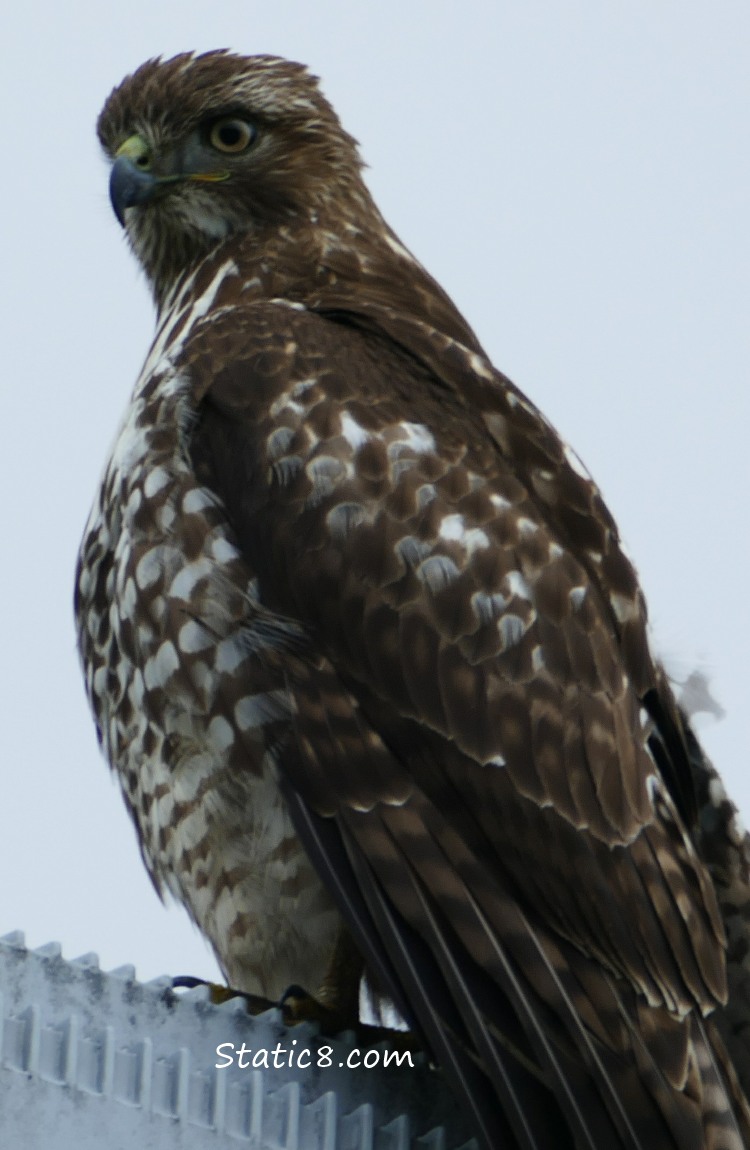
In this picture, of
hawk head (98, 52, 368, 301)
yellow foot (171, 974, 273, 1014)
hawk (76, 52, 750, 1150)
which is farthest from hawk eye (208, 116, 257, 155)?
yellow foot (171, 974, 273, 1014)

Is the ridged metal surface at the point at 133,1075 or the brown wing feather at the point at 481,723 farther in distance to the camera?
the brown wing feather at the point at 481,723

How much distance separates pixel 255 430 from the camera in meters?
3.77

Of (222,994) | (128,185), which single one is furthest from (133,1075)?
(128,185)

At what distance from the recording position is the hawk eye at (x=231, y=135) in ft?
15.8

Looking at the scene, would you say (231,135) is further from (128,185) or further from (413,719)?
(413,719)

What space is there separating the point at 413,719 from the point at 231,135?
6.36ft

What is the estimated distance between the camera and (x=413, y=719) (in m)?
3.56

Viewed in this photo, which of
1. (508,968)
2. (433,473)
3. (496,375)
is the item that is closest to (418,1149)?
(508,968)

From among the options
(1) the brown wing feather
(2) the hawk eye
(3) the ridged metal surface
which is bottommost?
(3) the ridged metal surface

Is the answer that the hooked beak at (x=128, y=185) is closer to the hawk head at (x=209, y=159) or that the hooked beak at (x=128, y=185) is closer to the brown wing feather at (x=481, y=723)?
the hawk head at (x=209, y=159)

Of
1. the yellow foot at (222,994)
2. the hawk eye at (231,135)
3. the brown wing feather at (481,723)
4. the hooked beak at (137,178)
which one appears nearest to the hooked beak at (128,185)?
the hooked beak at (137,178)

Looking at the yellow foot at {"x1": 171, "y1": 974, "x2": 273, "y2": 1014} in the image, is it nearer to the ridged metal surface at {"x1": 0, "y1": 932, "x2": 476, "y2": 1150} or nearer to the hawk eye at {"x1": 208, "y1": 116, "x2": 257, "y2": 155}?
the ridged metal surface at {"x1": 0, "y1": 932, "x2": 476, "y2": 1150}

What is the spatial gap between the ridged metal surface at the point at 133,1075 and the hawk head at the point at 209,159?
95.6 inches

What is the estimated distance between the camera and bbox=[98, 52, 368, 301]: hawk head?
15.6ft
